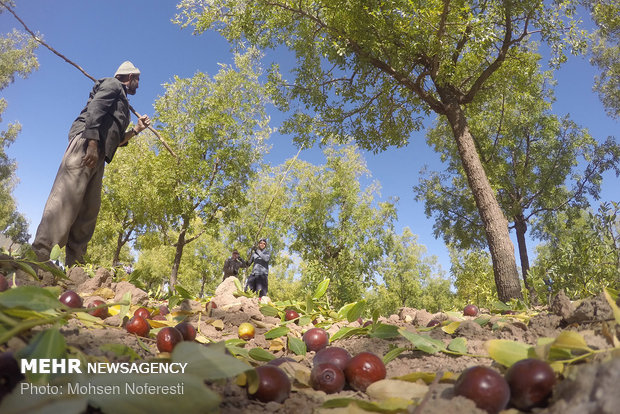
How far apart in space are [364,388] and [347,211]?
78.2 ft

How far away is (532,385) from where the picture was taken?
2.70 ft

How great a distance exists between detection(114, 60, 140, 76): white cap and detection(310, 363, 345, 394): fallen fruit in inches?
157

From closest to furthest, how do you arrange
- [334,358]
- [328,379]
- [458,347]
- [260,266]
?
[328,379] → [334,358] → [458,347] → [260,266]

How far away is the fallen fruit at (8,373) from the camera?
2.45 feet

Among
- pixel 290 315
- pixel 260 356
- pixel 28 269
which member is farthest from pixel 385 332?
pixel 28 269

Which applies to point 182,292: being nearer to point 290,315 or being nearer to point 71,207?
point 290,315

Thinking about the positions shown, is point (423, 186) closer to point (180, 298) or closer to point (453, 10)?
point (453, 10)

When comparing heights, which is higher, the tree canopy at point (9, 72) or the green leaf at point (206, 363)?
the tree canopy at point (9, 72)

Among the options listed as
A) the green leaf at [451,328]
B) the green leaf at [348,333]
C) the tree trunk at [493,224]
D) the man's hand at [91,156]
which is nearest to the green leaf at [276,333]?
the green leaf at [348,333]

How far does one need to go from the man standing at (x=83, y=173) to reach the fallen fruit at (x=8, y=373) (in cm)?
245

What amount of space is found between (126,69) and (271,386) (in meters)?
4.09

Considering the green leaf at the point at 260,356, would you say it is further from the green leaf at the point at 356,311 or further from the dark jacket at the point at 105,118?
the dark jacket at the point at 105,118

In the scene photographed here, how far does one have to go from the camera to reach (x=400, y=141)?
32.7 feet

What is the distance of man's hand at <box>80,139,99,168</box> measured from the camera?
125 inches
